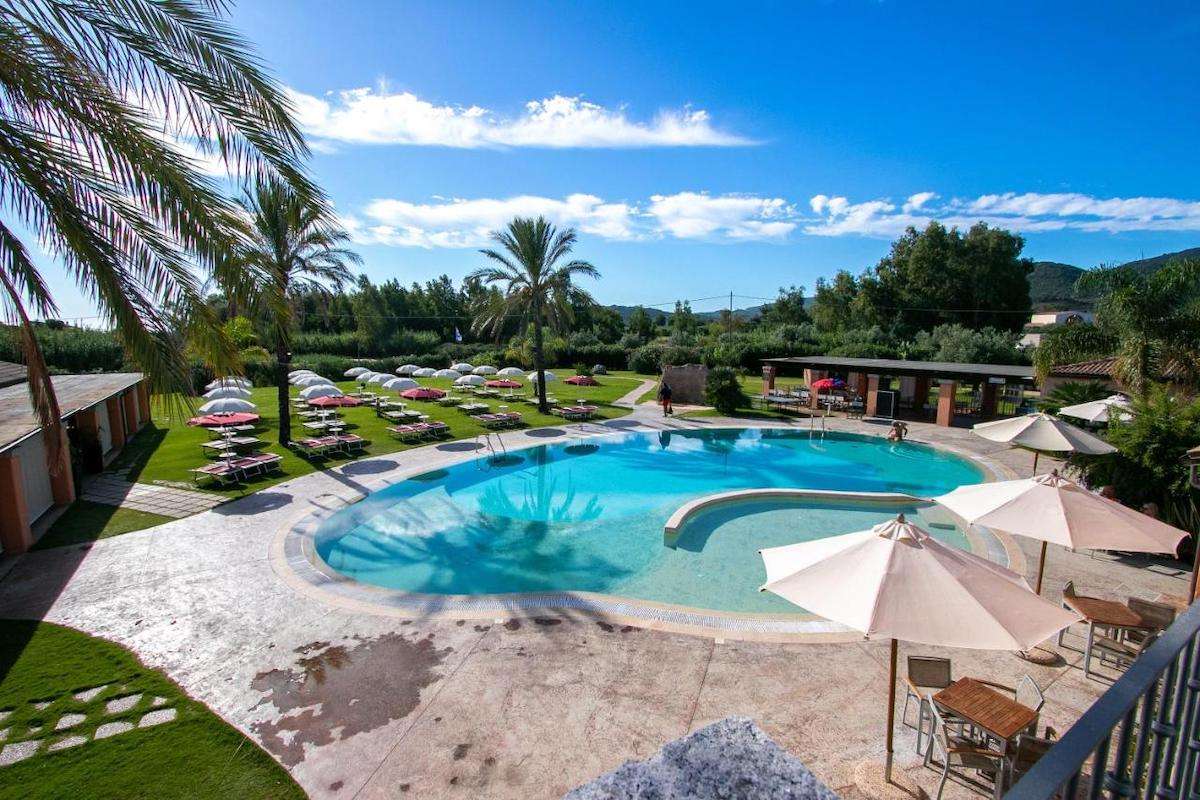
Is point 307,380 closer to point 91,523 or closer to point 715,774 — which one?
point 91,523

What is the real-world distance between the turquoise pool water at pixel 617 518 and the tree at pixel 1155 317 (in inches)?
200

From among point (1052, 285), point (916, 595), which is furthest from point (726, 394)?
point (1052, 285)

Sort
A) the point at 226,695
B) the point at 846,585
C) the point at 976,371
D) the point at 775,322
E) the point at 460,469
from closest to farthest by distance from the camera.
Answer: the point at 846,585 → the point at 226,695 → the point at 460,469 → the point at 976,371 → the point at 775,322

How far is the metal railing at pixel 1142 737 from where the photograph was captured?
147cm

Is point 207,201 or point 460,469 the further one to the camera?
point 460,469

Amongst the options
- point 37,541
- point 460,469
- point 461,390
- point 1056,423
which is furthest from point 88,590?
point 461,390

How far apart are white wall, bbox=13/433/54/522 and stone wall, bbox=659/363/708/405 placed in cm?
2462

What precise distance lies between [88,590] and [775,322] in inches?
3152

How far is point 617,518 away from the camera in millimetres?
14789

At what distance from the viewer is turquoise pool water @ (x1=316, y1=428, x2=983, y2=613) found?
36.5ft

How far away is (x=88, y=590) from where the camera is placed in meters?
9.71

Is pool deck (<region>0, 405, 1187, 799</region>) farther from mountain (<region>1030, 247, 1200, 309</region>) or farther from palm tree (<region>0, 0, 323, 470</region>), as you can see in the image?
mountain (<region>1030, 247, 1200, 309</region>)

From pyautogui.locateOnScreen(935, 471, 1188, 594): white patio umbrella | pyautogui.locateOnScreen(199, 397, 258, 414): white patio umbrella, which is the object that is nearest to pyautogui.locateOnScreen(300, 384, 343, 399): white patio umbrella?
pyautogui.locateOnScreen(199, 397, 258, 414): white patio umbrella

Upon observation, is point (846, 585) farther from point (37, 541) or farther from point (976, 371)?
point (976, 371)
